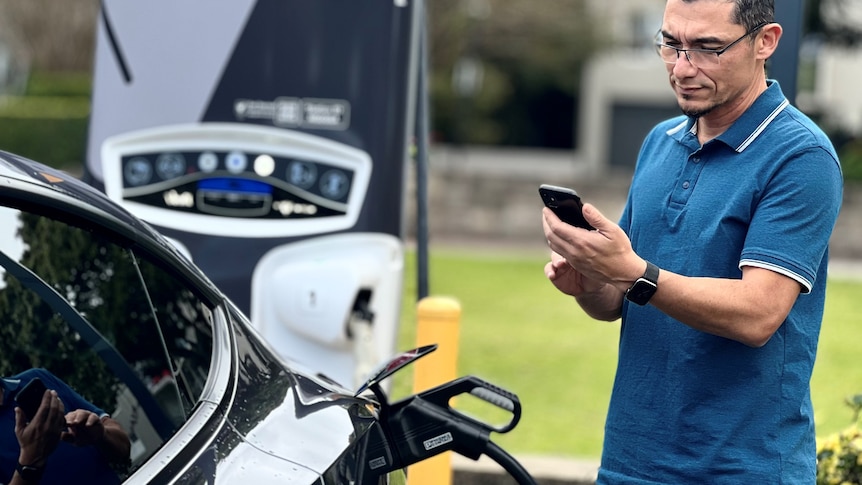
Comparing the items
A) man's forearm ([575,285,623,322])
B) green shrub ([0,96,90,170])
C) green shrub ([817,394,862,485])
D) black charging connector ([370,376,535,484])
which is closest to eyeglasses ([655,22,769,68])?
man's forearm ([575,285,623,322])

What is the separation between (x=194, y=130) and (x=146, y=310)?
1.59 metres

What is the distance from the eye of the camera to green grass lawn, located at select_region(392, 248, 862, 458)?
6316mm

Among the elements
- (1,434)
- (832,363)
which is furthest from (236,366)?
(832,363)

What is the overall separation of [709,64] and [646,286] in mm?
463

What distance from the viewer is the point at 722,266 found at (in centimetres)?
232

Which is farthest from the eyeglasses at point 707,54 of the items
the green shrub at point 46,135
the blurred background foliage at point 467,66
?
the green shrub at point 46,135

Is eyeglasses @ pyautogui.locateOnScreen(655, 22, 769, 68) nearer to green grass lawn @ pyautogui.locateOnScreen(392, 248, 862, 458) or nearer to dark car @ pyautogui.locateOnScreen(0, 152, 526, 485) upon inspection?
dark car @ pyautogui.locateOnScreen(0, 152, 526, 485)

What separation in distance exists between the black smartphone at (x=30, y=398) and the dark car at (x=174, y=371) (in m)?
0.11

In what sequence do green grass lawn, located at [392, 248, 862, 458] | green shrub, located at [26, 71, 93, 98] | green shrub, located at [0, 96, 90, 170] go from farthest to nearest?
green shrub, located at [26, 71, 93, 98] → green shrub, located at [0, 96, 90, 170] → green grass lawn, located at [392, 248, 862, 458]

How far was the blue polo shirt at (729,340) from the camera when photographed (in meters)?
2.24

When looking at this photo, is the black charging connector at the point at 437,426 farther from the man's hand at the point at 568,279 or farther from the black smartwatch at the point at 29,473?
the black smartwatch at the point at 29,473

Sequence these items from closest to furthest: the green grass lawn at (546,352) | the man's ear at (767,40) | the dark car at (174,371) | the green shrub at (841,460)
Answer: the dark car at (174,371) → the man's ear at (767,40) → the green shrub at (841,460) → the green grass lawn at (546,352)

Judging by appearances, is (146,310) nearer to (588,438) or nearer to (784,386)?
(784,386)

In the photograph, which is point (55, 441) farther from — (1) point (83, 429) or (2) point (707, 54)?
(2) point (707, 54)
